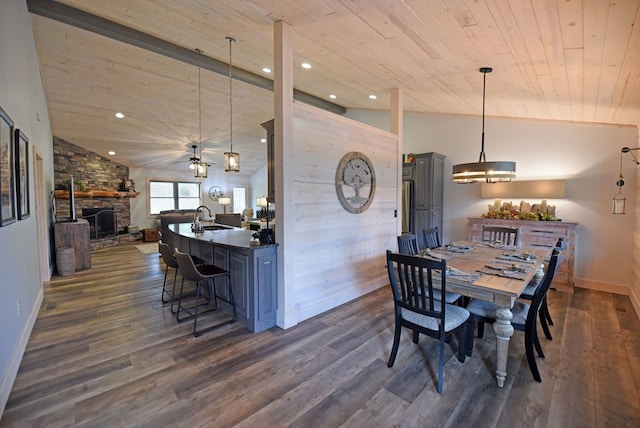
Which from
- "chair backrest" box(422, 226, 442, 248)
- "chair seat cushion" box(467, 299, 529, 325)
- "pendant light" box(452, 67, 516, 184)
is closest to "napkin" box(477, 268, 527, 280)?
"chair seat cushion" box(467, 299, 529, 325)

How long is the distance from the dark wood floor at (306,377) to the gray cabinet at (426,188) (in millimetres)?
2493

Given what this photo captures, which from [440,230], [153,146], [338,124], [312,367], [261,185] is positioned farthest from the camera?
[261,185]

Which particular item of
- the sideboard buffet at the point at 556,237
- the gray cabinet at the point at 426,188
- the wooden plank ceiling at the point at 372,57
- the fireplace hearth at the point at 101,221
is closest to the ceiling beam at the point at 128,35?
the wooden plank ceiling at the point at 372,57

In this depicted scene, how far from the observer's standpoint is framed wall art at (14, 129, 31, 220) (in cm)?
260

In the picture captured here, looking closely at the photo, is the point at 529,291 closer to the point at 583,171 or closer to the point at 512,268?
the point at 512,268

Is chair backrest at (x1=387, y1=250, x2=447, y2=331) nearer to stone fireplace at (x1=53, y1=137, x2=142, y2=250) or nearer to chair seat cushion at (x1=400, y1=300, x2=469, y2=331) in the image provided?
chair seat cushion at (x1=400, y1=300, x2=469, y2=331)

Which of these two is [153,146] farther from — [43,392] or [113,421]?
[113,421]

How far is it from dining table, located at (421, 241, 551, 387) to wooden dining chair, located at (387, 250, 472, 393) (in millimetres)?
215

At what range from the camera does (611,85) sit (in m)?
2.62

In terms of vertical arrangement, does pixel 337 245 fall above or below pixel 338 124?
below

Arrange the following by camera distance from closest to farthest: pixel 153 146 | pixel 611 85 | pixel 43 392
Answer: pixel 43 392 < pixel 611 85 < pixel 153 146

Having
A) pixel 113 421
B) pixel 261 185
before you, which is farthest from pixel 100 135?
pixel 113 421

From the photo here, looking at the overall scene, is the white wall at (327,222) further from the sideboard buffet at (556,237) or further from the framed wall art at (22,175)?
the framed wall art at (22,175)

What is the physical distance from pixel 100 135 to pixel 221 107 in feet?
10.2
